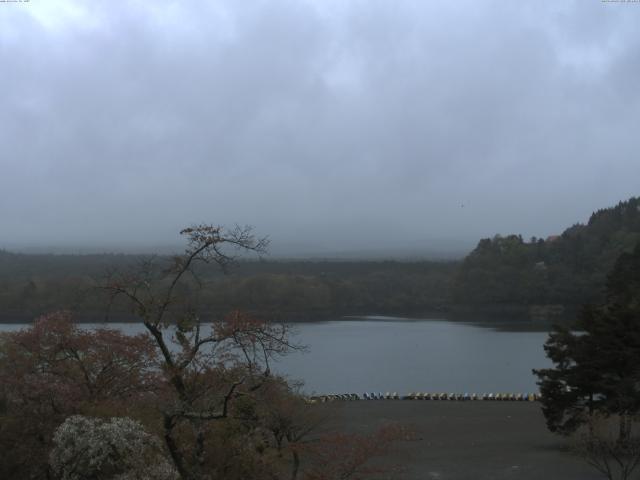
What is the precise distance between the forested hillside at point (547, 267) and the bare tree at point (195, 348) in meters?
50.7

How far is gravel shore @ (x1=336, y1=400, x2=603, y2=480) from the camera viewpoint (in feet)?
38.0

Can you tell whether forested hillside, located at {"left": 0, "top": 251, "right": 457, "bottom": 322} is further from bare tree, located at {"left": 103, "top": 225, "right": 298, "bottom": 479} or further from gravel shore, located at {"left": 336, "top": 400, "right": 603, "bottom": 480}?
bare tree, located at {"left": 103, "top": 225, "right": 298, "bottom": 479}

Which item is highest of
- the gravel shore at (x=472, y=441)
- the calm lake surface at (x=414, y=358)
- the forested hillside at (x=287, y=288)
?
the forested hillside at (x=287, y=288)

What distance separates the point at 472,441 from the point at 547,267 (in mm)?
49077

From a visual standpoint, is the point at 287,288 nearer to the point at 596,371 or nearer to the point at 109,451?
the point at 596,371

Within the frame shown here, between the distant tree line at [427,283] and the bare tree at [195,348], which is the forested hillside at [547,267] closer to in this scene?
the distant tree line at [427,283]

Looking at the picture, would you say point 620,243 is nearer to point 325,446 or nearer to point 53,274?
point 53,274

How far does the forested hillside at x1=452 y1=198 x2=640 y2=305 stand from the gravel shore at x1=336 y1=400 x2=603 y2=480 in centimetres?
3751

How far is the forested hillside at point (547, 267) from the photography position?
56.4m

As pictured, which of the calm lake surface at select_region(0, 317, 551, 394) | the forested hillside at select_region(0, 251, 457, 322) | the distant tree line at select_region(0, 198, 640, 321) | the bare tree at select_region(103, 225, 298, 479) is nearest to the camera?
the bare tree at select_region(103, 225, 298, 479)

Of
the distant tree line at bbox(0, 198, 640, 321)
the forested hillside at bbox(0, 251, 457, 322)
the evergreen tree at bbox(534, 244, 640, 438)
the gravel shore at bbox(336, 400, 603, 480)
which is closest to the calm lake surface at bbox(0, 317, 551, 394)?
the gravel shore at bbox(336, 400, 603, 480)

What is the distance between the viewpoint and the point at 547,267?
60.5 m

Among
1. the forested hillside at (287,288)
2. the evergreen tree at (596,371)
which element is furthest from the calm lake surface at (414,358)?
the forested hillside at (287,288)

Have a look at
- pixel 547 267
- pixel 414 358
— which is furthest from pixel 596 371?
pixel 547 267
